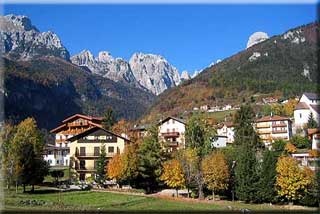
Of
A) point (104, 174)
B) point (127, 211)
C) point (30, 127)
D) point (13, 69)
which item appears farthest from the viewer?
point (13, 69)

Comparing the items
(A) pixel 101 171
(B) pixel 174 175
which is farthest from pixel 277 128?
(B) pixel 174 175

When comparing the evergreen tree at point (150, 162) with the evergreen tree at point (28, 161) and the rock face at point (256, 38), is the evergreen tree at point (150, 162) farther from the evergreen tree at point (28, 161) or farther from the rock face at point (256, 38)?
the rock face at point (256, 38)

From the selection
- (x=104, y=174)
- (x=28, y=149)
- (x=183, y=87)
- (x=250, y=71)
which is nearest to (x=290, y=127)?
(x=104, y=174)

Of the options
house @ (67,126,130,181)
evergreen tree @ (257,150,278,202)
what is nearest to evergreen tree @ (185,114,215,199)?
evergreen tree @ (257,150,278,202)

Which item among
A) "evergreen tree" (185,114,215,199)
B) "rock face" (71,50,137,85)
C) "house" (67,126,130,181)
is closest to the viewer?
"evergreen tree" (185,114,215,199)

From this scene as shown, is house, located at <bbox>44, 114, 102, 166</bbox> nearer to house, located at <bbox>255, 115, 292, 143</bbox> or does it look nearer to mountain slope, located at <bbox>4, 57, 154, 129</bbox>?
house, located at <bbox>255, 115, 292, 143</bbox>

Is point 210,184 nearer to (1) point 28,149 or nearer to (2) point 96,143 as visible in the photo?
(1) point 28,149
